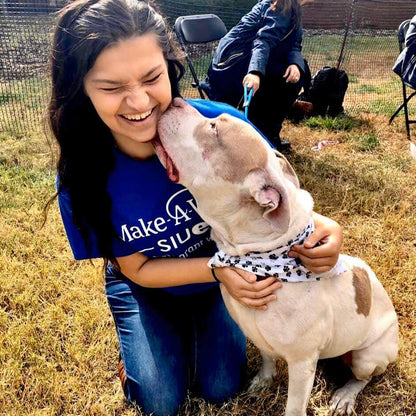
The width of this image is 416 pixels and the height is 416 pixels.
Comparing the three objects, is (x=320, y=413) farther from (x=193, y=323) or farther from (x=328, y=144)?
(x=328, y=144)

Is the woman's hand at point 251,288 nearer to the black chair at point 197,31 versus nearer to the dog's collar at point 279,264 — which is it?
the dog's collar at point 279,264

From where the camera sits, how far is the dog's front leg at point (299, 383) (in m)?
2.02

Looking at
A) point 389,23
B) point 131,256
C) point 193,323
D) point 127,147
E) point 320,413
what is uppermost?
point 127,147

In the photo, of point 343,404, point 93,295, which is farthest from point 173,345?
point 343,404

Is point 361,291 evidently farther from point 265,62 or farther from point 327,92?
point 327,92

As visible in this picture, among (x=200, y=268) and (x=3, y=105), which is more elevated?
(x=200, y=268)

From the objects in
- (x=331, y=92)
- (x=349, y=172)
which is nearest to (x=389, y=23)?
(x=331, y=92)

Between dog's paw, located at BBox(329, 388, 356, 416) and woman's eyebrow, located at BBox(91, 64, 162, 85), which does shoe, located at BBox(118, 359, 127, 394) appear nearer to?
dog's paw, located at BBox(329, 388, 356, 416)

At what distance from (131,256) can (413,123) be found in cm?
532

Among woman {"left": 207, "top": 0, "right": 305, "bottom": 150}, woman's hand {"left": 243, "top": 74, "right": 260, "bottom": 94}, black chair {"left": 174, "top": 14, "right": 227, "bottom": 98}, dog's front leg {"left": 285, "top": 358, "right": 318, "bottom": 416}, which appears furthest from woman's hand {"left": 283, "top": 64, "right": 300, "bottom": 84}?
dog's front leg {"left": 285, "top": 358, "right": 318, "bottom": 416}

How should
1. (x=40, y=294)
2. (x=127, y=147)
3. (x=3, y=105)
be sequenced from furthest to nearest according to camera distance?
1. (x=3, y=105)
2. (x=40, y=294)
3. (x=127, y=147)

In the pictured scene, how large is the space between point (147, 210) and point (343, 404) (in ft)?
4.71

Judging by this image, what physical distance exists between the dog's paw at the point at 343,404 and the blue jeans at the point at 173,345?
505mm

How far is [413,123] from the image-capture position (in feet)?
20.7
